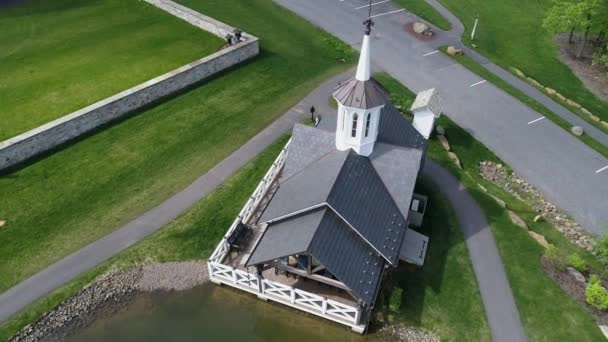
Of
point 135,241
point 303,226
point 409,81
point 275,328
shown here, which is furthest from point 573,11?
point 135,241

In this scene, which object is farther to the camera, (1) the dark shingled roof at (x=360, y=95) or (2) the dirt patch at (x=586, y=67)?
(2) the dirt patch at (x=586, y=67)

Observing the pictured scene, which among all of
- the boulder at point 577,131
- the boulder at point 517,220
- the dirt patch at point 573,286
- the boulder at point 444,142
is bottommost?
the dirt patch at point 573,286

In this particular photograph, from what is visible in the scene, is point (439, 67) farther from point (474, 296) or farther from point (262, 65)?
point (474, 296)

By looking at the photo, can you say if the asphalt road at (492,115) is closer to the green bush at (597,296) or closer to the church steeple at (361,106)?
the green bush at (597,296)

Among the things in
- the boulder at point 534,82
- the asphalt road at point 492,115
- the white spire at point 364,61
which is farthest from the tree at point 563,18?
the white spire at point 364,61

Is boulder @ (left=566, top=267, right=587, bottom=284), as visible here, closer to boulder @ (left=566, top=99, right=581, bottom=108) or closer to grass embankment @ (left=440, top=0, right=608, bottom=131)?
grass embankment @ (left=440, top=0, right=608, bottom=131)

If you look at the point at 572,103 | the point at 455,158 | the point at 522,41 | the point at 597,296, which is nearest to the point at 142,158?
the point at 455,158

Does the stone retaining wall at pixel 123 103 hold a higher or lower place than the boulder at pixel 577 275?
higher
